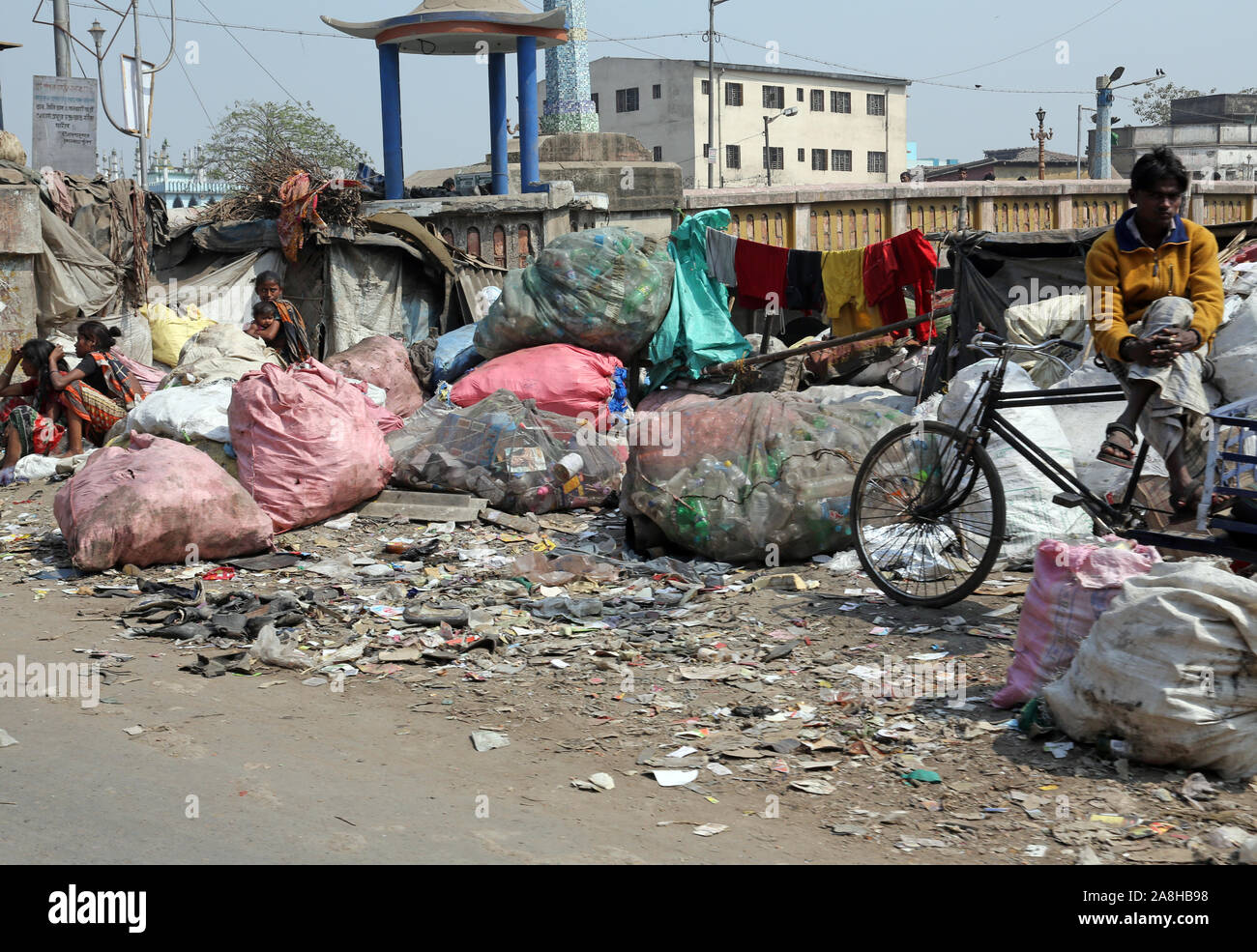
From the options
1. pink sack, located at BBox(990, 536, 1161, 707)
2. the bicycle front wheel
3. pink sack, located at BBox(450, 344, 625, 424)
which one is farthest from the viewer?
pink sack, located at BBox(450, 344, 625, 424)

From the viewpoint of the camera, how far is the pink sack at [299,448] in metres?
6.40

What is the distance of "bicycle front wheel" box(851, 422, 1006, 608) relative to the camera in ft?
14.6

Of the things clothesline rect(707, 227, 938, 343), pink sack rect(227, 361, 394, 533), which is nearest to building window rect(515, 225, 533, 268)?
clothesline rect(707, 227, 938, 343)

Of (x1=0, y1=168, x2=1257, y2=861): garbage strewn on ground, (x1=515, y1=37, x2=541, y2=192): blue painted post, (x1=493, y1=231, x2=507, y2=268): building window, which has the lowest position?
(x1=0, y1=168, x2=1257, y2=861): garbage strewn on ground

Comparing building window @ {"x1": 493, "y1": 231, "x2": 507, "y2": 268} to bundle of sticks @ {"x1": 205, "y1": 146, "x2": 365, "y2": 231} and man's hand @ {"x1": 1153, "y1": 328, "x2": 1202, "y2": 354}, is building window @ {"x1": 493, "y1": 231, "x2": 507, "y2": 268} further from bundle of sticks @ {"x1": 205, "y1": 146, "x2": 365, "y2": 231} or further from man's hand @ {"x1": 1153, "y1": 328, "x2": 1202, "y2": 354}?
man's hand @ {"x1": 1153, "y1": 328, "x2": 1202, "y2": 354}

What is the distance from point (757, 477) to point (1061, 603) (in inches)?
83.9

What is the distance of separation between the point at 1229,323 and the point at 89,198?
31.0 feet

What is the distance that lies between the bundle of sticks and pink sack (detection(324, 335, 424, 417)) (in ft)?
6.40

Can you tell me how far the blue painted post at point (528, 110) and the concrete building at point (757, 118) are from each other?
110 feet

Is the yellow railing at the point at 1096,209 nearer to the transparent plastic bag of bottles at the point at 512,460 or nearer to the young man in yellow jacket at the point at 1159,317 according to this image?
the transparent plastic bag of bottles at the point at 512,460

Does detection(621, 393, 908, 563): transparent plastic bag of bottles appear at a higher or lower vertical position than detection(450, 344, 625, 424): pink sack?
lower

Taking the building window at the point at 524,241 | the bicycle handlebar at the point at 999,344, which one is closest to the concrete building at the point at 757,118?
the building window at the point at 524,241

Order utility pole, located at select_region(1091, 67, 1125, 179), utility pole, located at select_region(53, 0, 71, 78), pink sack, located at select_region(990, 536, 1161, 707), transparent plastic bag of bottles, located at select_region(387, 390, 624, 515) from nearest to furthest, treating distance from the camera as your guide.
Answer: pink sack, located at select_region(990, 536, 1161, 707), transparent plastic bag of bottles, located at select_region(387, 390, 624, 515), utility pole, located at select_region(53, 0, 71, 78), utility pole, located at select_region(1091, 67, 1125, 179)
